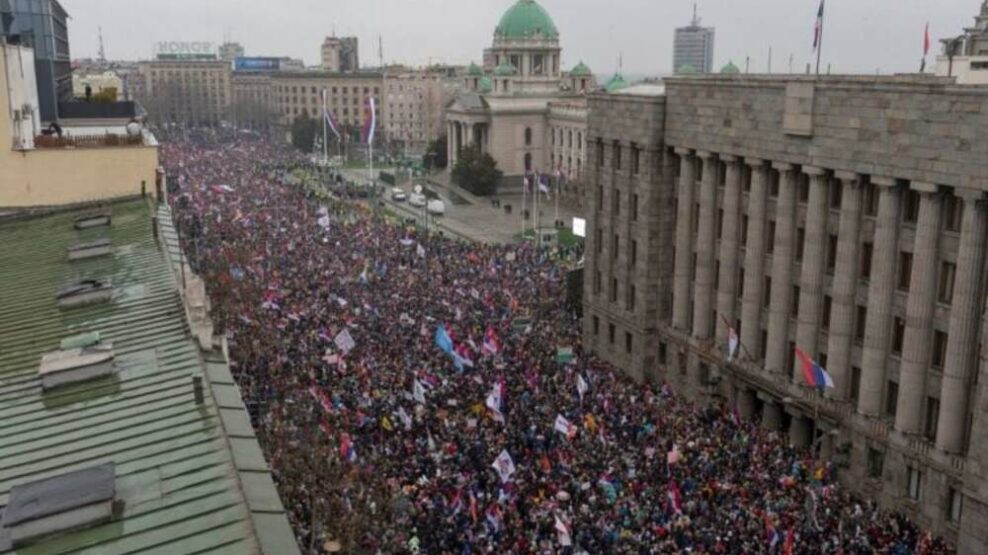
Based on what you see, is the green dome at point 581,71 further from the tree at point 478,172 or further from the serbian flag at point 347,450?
the serbian flag at point 347,450

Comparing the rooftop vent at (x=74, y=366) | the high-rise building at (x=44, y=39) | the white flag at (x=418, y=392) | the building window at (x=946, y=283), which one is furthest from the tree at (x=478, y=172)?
the rooftop vent at (x=74, y=366)

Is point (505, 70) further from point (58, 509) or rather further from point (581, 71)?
point (58, 509)

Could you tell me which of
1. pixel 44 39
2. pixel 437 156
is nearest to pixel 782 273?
pixel 44 39

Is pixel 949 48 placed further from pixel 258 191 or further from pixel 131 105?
pixel 258 191

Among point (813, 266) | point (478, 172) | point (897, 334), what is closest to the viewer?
point (897, 334)

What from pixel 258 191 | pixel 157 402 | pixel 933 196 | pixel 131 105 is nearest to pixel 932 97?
pixel 933 196
